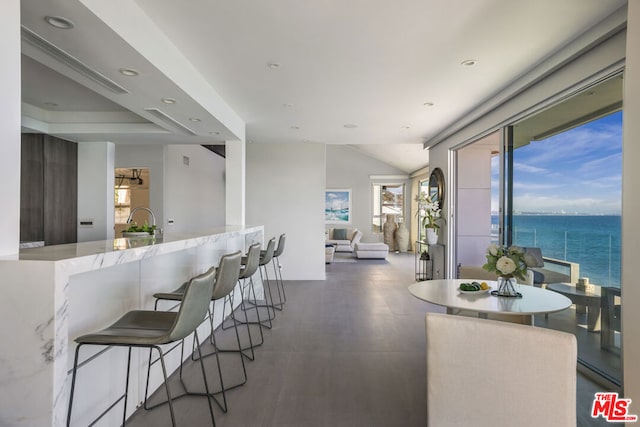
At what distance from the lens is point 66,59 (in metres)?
2.39

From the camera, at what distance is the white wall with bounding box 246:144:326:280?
6648 millimetres

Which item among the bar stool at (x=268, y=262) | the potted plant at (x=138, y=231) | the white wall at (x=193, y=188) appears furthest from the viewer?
the white wall at (x=193, y=188)

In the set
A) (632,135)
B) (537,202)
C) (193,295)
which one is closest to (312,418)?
(193,295)

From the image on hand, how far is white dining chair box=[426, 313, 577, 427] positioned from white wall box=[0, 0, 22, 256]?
5.73ft

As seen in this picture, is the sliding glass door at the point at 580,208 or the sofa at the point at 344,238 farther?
the sofa at the point at 344,238

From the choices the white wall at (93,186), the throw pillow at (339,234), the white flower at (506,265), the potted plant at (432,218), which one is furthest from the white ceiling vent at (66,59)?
the throw pillow at (339,234)

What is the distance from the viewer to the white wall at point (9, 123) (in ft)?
4.70

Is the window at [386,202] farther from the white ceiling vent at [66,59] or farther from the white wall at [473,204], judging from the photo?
the white ceiling vent at [66,59]

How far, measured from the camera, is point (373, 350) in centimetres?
320

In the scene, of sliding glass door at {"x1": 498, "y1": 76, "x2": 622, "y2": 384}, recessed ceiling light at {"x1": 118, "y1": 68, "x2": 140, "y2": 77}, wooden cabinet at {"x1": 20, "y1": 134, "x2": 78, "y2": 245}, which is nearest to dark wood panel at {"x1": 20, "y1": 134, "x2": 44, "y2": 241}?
wooden cabinet at {"x1": 20, "y1": 134, "x2": 78, "y2": 245}

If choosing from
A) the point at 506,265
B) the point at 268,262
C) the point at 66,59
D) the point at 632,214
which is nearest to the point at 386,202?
the point at 268,262

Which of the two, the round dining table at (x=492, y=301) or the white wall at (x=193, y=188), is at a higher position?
the white wall at (x=193, y=188)

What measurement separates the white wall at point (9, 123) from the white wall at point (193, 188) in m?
4.63

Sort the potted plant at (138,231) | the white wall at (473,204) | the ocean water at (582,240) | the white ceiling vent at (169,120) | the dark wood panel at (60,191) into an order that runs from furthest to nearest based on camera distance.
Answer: the white wall at (473,204) < the dark wood panel at (60,191) < the white ceiling vent at (169,120) < the potted plant at (138,231) < the ocean water at (582,240)
